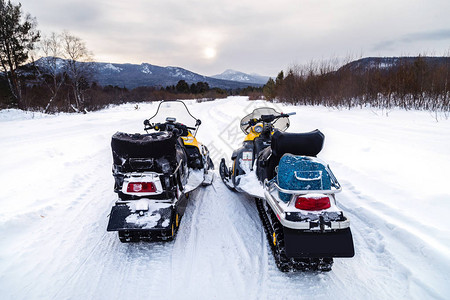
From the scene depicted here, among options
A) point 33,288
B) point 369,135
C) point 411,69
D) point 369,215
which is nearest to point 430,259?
point 369,215

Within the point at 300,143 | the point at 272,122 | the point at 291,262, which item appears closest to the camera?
the point at 291,262

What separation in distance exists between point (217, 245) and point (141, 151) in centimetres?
126

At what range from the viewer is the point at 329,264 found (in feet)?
6.25

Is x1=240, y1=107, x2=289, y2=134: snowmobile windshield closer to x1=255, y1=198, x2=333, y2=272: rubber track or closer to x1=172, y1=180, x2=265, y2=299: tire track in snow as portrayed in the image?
x1=172, y1=180, x2=265, y2=299: tire track in snow

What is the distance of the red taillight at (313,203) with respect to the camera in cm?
182

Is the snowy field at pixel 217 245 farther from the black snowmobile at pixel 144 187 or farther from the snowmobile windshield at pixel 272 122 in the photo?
the snowmobile windshield at pixel 272 122

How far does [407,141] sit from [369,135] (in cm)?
101

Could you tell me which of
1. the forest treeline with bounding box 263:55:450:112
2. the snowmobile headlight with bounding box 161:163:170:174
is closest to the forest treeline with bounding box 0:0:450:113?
the forest treeline with bounding box 263:55:450:112

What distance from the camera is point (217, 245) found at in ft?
7.70

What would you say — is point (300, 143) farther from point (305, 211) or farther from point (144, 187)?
point (144, 187)

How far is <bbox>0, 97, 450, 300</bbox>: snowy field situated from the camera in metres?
1.80

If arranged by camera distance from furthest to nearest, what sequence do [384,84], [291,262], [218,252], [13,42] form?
[13,42] < [384,84] < [218,252] < [291,262]

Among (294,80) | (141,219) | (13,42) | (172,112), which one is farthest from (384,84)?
(13,42)

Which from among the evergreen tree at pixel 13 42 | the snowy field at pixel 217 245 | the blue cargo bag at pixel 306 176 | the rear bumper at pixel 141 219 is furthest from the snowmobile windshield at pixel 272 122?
the evergreen tree at pixel 13 42
